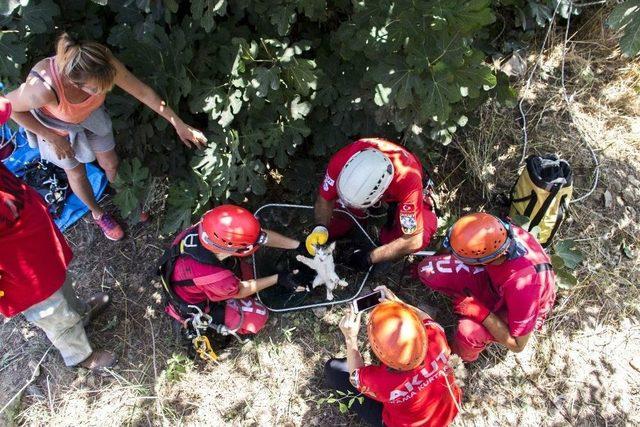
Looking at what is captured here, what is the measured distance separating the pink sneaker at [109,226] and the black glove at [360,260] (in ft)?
6.18

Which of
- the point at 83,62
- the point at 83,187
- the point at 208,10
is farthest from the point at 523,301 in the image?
the point at 83,187

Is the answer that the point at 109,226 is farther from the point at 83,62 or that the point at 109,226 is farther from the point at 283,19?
the point at 283,19

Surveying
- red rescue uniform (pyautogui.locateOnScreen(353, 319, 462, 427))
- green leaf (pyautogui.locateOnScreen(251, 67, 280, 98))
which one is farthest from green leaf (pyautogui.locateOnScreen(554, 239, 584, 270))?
green leaf (pyautogui.locateOnScreen(251, 67, 280, 98))

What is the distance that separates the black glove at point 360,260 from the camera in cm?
370

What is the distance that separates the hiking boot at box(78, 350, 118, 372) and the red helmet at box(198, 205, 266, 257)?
51.4 inches

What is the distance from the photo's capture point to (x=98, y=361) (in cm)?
361

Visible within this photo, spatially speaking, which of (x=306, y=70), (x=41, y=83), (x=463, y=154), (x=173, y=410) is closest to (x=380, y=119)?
(x=306, y=70)

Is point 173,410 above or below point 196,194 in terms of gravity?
below

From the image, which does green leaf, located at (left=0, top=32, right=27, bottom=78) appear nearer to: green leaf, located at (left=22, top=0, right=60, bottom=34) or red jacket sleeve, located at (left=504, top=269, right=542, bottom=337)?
green leaf, located at (left=22, top=0, right=60, bottom=34)

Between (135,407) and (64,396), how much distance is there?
20.4 inches

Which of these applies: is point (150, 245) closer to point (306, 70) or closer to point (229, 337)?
point (229, 337)

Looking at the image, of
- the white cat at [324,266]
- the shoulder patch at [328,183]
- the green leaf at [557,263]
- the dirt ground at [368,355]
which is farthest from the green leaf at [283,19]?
the green leaf at [557,263]

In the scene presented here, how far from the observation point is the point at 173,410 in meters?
3.47

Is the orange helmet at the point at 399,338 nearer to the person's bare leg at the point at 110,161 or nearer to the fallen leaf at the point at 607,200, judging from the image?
the person's bare leg at the point at 110,161
